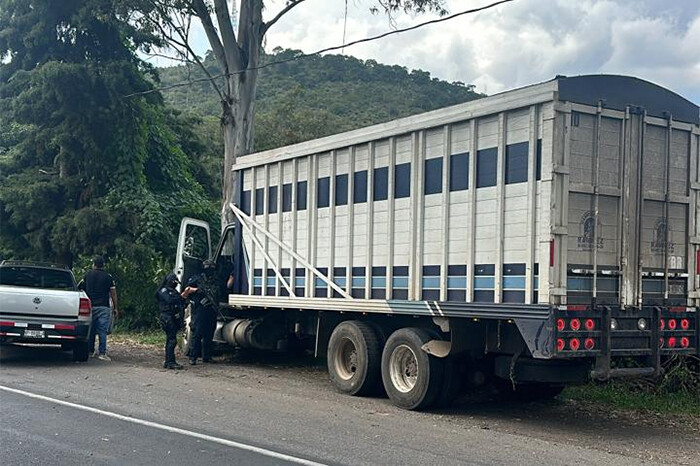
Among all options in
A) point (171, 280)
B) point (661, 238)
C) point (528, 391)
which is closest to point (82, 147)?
point (171, 280)

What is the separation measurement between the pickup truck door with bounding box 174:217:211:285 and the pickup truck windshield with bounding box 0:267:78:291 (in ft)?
5.80

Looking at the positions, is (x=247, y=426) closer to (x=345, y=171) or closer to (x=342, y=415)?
(x=342, y=415)

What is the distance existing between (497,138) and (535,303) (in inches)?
72.5

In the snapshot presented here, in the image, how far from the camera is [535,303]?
7.95 metres

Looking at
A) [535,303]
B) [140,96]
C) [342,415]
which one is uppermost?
[140,96]

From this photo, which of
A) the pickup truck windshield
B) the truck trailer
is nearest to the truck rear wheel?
the truck trailer

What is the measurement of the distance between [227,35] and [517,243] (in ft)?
40.9

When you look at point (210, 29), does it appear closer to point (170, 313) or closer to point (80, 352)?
point (170, 313)

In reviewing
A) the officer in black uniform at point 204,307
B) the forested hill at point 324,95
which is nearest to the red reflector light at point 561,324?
the officer in black uniform at point 204,307

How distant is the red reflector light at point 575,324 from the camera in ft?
25.9

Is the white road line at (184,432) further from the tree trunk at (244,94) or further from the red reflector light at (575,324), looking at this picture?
the tree trunk at (244,94)

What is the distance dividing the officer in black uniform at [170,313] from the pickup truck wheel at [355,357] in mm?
3057

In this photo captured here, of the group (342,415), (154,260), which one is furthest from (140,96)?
(342,415)

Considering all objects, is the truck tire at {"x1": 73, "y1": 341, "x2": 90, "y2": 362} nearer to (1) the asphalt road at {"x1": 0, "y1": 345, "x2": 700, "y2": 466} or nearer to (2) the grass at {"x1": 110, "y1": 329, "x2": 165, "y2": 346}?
(1) the asphalt road at {"x1": 0, "y1": 345, "x2": 700, "y2": 466}
